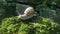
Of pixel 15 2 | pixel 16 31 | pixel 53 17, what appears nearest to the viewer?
pixel 16 31

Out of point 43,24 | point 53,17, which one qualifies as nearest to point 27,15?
point 43,24

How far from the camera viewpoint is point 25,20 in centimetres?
324

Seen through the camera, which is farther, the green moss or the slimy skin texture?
the slimy skin texture

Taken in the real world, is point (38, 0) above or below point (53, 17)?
above

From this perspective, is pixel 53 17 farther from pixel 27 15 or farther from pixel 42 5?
pixel 27 15

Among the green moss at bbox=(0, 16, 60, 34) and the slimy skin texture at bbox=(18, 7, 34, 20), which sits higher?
the slimy skin texture at bbox=(18, 7, 34, 20)

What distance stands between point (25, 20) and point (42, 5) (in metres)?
0.92

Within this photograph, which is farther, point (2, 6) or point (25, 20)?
point (2, 6)

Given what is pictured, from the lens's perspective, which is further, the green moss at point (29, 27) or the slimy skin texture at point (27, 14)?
the slimy skin texture at point (27, 14)

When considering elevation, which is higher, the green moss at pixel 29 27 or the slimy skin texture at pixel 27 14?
the slimy skin texture at pixel 27 14

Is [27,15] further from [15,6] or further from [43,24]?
[15,6]

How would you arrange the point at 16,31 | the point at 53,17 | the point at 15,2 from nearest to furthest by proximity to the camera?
the point at 16,31, the point at 53,17, the point at 15,2

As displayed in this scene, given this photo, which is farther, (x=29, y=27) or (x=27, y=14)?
(x=27, y=14)

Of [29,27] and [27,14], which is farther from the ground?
[27,14]
